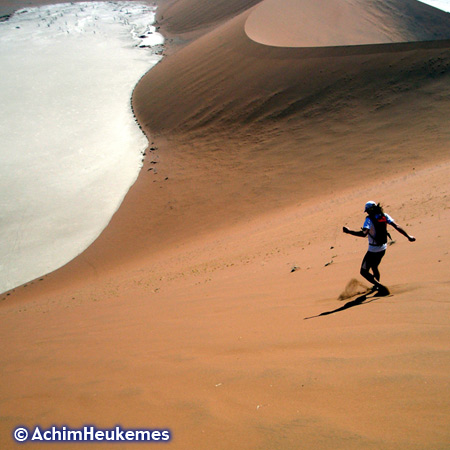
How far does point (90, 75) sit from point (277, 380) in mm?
30672

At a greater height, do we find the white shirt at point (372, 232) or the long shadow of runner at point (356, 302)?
the white shirt at point (372, 232)

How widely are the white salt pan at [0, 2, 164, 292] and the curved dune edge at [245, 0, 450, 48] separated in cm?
916

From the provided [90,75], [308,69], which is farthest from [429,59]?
[90,75]

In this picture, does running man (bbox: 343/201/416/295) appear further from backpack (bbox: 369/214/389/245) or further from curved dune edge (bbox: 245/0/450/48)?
curved dune edge (bbox: 245/0/450/48)

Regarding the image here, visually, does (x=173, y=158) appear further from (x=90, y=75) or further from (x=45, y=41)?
(x=45, y=41)

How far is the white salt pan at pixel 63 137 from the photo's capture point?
46.5 feet

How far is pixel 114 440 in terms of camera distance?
2867 mm

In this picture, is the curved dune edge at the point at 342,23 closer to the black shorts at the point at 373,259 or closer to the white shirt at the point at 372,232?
the white shirt at the point at 372,232

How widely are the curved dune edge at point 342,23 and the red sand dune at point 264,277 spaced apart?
1.86ft

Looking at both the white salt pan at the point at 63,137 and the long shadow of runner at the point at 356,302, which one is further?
the white salt pan at the point at 63,137

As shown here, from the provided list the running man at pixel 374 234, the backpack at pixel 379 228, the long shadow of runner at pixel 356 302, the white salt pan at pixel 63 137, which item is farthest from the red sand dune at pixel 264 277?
the white salt pan at pixel 63 137

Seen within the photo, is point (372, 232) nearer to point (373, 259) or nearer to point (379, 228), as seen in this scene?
point (379, 228)

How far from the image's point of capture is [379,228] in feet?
15.8

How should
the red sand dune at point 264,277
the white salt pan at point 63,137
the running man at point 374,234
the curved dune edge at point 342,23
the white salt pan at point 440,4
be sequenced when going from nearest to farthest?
the red sand dune at point 264,277
the running man at point 374,234
the white salt pan at point 63,137
the curved dune edge at point 342,23
the white salt pan at point 440,4
